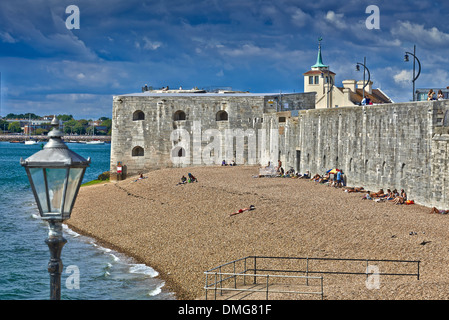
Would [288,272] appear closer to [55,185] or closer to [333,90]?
[55,185]

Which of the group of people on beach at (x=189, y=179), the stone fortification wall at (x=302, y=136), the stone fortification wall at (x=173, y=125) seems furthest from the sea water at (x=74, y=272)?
the stone fortification wall at (x=173, y=125)

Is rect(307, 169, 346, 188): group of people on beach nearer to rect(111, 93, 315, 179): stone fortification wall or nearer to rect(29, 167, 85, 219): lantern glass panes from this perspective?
rect(111, 93, 315, 179): stone fortification wall

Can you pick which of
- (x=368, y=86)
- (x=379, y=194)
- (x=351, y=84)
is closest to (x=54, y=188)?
(x=379, y=194)

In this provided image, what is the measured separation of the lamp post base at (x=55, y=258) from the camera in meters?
6.07

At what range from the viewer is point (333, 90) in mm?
55781

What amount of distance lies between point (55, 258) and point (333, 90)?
169 feet

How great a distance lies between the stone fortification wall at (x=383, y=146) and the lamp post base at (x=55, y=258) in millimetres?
19740

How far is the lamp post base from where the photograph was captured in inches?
239

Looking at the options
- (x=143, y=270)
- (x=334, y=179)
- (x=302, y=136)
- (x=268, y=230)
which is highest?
(x=302, y=136)

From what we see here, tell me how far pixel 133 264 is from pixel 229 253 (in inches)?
154

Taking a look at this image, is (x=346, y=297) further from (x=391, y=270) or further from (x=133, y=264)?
(x=133, y=264)

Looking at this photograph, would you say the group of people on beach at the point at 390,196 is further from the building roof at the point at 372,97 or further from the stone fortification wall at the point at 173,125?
the building roof at the point at 372,97

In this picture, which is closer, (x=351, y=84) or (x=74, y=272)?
(x=74, y=272)
